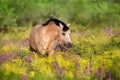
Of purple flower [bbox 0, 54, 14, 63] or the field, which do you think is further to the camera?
purple flower [bbox 0, 54, 14, 63]

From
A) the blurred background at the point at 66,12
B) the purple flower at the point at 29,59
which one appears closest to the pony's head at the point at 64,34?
the purple flower at the point at 29,59

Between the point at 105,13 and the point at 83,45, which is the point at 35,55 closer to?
the point at 83,45

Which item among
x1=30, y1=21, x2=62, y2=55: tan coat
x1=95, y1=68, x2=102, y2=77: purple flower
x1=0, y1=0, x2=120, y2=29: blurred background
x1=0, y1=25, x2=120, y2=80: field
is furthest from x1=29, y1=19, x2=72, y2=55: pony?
x1=0, y1=0, x2=120, y2=29: blurred background

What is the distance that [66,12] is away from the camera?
114ft

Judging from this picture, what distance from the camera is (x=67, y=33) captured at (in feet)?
39.7

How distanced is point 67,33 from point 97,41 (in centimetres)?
269

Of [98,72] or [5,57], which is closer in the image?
[98,72]

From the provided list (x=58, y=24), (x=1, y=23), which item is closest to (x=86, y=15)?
(x=1, y=23)

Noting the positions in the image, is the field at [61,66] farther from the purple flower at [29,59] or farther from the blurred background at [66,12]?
the blurred background at [66,12]

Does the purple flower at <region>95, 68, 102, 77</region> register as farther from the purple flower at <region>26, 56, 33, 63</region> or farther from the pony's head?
the pony's head

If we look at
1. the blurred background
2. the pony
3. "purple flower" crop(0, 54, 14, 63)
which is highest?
the pony

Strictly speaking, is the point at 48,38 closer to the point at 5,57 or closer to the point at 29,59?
the point at 29,59

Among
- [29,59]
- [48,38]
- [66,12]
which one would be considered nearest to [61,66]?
[29,59]

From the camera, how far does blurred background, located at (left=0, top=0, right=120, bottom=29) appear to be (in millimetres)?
29688
